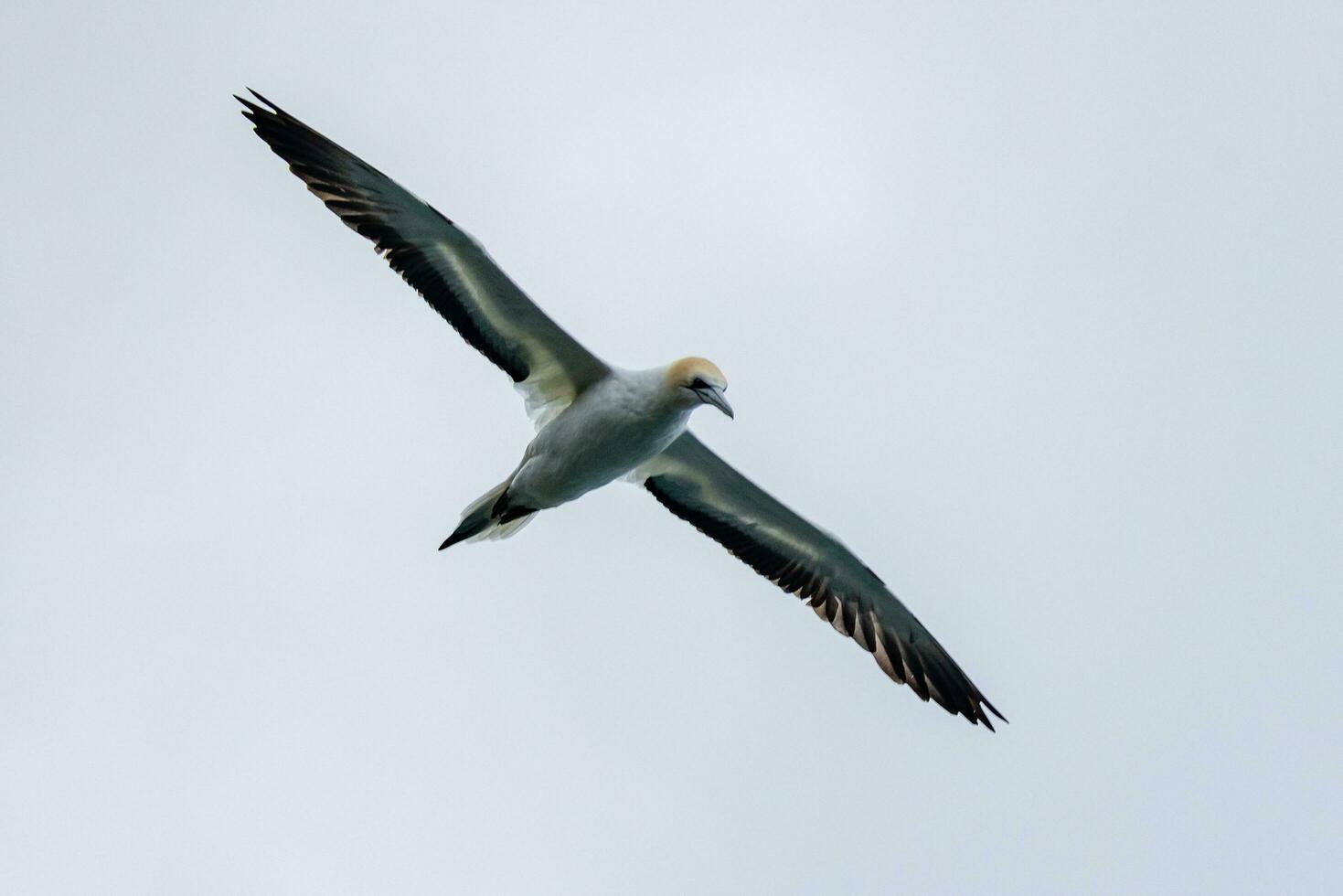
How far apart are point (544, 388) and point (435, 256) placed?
56.6 inches

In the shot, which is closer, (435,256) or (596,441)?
(596,441)

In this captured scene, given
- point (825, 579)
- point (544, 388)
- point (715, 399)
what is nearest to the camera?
point (715, 399)

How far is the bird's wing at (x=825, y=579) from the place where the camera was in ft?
54.2

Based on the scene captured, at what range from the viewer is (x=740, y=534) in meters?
16.9

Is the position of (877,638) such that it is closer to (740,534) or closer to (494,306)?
(740,534)

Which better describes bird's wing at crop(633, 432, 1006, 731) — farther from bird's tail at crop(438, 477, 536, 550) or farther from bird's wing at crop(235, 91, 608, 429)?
bird's wing at crop(235, 91, 608, 429)

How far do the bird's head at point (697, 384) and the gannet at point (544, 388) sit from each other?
0.03 feet

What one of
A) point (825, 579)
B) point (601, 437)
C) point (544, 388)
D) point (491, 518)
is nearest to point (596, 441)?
point (601, 437)

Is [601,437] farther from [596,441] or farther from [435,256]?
[435,256]

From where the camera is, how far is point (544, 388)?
15.5 meters

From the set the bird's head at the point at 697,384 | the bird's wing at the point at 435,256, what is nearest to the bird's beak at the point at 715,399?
the bird's head at the point at 697,384

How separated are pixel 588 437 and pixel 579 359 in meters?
0.72

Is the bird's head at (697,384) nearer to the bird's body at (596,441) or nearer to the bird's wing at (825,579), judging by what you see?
the bird's body at (596,441)

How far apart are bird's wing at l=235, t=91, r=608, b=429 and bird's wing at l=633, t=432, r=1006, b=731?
1.74 m
